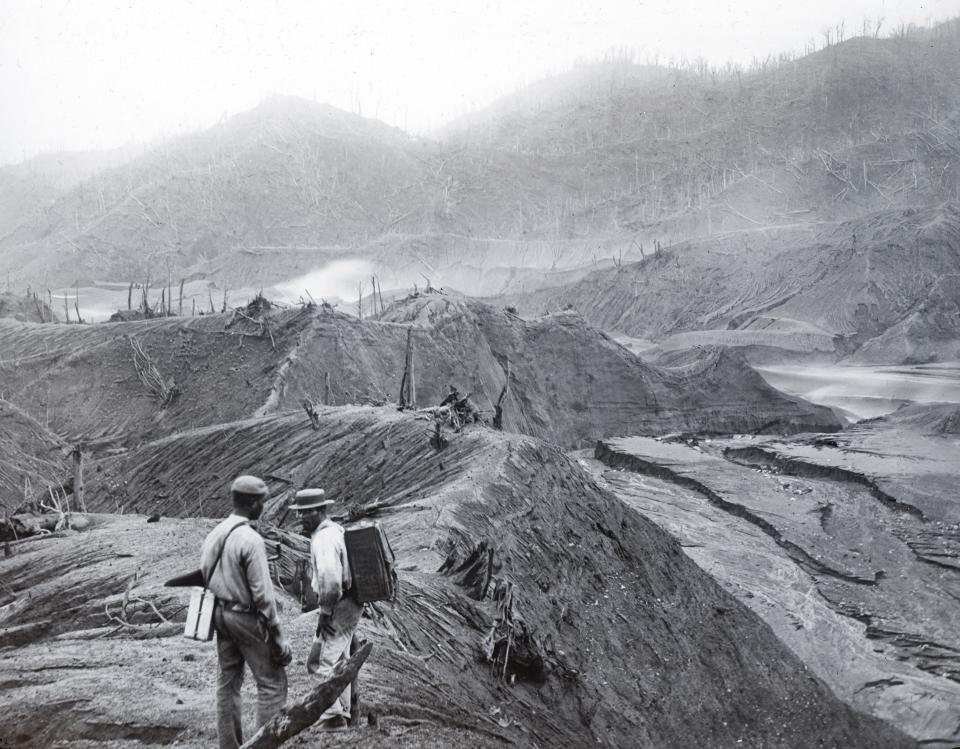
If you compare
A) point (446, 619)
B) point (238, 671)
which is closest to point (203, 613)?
point (238, 671)

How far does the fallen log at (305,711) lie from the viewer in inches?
176

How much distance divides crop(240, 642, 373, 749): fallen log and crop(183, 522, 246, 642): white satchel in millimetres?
580

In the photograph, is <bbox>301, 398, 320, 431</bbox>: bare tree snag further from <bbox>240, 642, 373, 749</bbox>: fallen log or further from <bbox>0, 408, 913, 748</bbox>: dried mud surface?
<bbox>240, 642, 373, 749</bbox>: fallen log

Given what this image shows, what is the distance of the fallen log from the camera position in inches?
176

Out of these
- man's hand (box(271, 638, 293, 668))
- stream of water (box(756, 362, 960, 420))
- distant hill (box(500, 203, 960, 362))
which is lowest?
stream of water (box(756, 362, 960, 420))

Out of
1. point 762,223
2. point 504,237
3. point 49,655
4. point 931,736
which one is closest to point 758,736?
point 931,736

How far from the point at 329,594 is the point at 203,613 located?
32.7 inches

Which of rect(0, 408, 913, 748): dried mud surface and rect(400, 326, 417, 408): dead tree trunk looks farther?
rect(400, 326, 417, 408): dead tree trunk

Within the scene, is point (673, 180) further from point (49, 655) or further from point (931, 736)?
point (49, 655)

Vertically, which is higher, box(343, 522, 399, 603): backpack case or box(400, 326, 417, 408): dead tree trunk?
box(343, 522, 399, 603): backpack case

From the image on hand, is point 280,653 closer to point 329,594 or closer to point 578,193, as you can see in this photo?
point 329,594

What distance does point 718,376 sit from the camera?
35719 millimetres

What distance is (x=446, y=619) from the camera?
8.42 meters

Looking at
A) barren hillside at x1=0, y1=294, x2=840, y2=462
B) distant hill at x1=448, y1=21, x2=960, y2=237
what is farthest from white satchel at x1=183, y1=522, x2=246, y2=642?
distant hill at x1=448, y1=21, x2=960, y2=237
